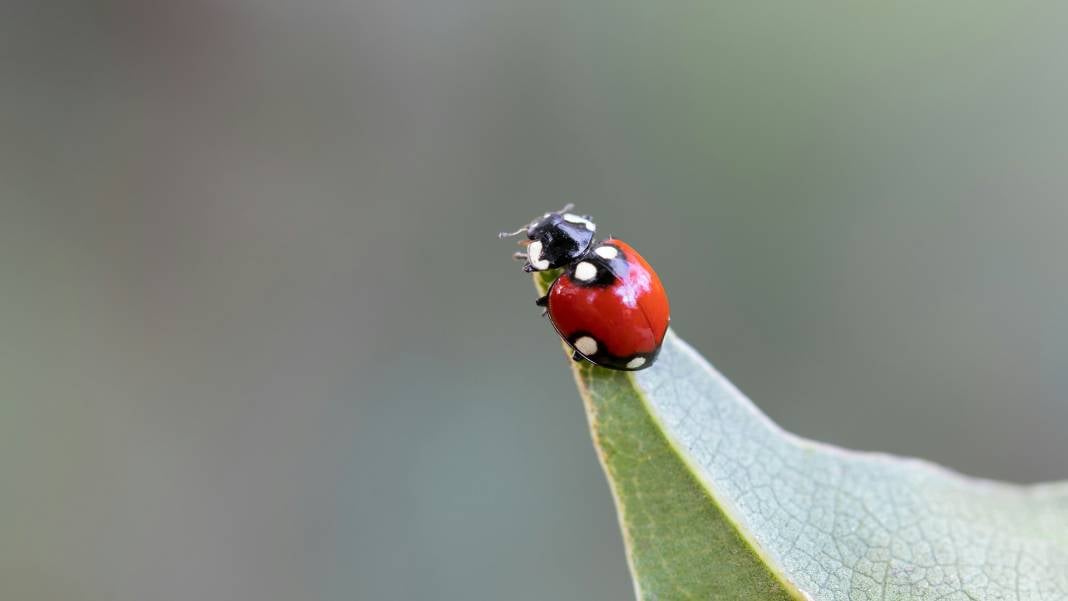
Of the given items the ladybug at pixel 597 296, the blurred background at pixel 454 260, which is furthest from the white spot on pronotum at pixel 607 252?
the blurred background at pixel 454 260

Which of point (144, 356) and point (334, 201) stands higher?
point (334, 201)

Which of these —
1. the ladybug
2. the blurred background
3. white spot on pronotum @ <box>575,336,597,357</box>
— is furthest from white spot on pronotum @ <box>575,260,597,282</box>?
the blurred background

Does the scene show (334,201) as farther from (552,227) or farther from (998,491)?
(998,491)

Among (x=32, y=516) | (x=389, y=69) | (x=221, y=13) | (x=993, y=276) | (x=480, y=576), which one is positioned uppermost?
(x=221, y=13)

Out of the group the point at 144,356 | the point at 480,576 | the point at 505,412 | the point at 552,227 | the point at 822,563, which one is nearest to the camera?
the point at 822,563

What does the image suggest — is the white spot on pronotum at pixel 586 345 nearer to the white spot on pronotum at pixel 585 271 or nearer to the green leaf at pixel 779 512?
the green leaf at pixel 779 512

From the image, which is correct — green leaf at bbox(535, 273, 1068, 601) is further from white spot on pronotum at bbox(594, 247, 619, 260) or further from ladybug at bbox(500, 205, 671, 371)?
white spot on pronotum at bbox(594, 247, 619, 260)

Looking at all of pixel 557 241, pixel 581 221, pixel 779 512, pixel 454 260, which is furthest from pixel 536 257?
pixel 454 260

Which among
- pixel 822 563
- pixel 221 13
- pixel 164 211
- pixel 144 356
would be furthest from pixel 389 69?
pixel 822 563
